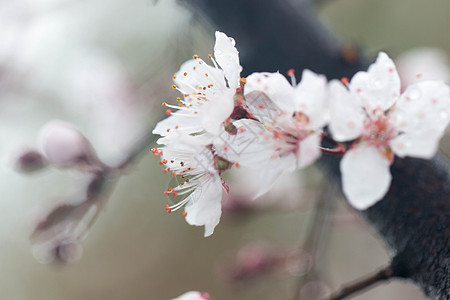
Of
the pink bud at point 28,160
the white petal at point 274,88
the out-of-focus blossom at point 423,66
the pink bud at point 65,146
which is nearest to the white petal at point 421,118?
the white petal at point 274,88

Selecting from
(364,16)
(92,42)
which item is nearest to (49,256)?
(92,42)

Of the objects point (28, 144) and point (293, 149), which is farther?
point (28, 144)

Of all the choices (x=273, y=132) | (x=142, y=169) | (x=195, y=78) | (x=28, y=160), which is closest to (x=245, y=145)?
(x=273, y=132)

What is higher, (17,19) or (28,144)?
(17,19)

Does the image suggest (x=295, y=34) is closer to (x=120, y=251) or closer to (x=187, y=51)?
(x=187, y=51)

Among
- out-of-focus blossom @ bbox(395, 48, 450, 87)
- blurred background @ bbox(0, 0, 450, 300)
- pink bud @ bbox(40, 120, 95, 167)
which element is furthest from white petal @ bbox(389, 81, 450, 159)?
out-of-focus blossom @ bbox(395, 48, 450, 87)

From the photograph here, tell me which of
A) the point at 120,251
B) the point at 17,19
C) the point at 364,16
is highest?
the point at 17,19

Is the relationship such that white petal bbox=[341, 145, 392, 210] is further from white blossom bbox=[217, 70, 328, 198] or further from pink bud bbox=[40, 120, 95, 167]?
pink bud bbox=[40, 120, 95, 167]
